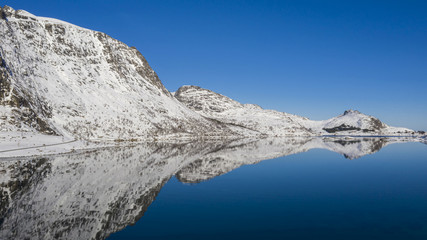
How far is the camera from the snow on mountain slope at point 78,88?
88037 millimetres

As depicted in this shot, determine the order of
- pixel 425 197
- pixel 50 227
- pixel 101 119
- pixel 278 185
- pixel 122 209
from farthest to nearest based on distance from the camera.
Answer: pixel 101 119 → pixel 278 185 → pixel 425 197 → pixel 122 209 → pixel 50 227

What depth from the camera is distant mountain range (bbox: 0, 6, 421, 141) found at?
87.5 m

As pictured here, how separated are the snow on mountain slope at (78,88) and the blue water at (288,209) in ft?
190

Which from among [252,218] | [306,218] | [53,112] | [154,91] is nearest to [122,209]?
[252,218]

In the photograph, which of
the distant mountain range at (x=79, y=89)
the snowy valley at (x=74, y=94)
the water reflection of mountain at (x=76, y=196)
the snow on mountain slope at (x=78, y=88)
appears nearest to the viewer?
the water reflection of mountain at (x=76, y=196)

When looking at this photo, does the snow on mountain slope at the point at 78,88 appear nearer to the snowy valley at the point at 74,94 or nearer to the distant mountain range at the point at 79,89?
the distant mountain range at the point at 79,89

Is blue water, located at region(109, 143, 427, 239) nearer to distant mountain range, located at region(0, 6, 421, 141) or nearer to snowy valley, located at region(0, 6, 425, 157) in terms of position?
snowy valley, located at region(0, 6, 425, 157)

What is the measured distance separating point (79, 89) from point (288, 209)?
385 ft

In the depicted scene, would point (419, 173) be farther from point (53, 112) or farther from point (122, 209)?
point (53, 112)

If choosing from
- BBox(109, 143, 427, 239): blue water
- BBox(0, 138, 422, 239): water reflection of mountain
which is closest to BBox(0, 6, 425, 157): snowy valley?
BBox(0, 138, 422, 239): water reflection of mountain

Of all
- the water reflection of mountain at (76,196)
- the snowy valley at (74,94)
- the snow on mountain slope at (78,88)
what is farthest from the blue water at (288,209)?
the snow on mountain slope at (78,88)

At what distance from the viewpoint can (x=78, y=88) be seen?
406 feet

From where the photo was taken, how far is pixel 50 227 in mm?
18000

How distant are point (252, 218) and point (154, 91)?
504ft
